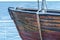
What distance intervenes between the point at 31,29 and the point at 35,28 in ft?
0.24

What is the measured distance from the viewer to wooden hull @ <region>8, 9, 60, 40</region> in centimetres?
261

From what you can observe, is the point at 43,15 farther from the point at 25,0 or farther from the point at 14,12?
the point at 25,0

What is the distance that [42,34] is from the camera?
2.70 metres

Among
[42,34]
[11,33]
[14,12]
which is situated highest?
[14,12]

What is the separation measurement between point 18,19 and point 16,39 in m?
0.97

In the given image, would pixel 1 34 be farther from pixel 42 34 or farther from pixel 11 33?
pixel 42 34

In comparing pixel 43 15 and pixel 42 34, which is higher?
pixel 43 15

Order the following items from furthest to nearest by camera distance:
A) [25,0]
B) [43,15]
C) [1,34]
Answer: [25,0], [1,34], [43,15]

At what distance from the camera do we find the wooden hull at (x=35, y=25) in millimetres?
2609

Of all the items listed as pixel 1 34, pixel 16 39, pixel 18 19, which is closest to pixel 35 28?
pixel 18 19

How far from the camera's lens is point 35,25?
8.89ft

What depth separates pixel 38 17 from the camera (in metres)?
2.60

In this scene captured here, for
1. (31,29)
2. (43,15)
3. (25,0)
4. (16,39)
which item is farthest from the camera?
(25,0)

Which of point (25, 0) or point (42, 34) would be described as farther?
point (25, 0)
